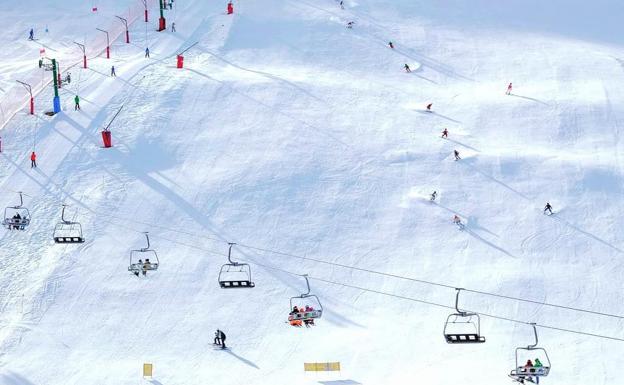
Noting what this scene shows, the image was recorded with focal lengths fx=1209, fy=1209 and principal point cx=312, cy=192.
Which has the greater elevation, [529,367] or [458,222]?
[529,367]

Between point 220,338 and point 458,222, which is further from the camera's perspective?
point 458,222

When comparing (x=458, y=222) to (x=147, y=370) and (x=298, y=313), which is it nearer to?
(x=298, y=313)

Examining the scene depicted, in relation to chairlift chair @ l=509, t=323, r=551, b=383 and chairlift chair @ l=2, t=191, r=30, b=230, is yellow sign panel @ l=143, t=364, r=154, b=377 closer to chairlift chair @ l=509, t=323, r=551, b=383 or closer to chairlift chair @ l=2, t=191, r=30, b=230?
chairlift chair @ l=2, t=191, r=30, b=230

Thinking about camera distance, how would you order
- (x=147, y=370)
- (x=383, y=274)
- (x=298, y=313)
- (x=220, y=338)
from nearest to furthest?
(x=298, y=313)
(x=147, y=370)
(x=220, y=338)
(x=383, y=274)

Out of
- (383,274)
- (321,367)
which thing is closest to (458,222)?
(383,274)

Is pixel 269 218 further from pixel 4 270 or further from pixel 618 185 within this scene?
pixel 618 185

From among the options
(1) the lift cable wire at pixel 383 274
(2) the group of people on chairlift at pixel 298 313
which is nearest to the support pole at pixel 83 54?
(1) the lift cable wire at pixel 383 274

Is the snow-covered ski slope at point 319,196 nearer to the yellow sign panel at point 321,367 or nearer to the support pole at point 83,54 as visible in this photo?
the yellow sign panel at point 321,367

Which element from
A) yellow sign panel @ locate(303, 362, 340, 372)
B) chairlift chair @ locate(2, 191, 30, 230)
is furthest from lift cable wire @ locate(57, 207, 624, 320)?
yellow sign panel @ locate(303, 362, 340, 372)

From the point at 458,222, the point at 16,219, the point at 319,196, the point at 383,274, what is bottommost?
the point at 383,274
